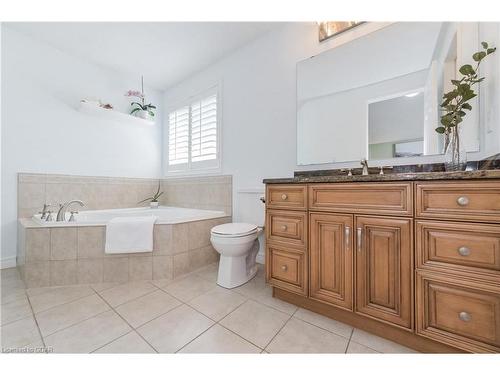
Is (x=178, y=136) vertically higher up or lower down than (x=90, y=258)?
higher up

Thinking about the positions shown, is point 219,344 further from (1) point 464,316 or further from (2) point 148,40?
(2) point 148,40

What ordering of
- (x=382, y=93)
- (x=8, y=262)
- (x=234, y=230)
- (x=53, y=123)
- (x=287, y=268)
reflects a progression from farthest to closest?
(x=53, y=123) → (x=8, y=262) → (x=234, y=230) → (x=382, y=93) → (x=287, y=268)

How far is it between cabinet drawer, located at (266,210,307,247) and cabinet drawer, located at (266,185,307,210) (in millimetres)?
46

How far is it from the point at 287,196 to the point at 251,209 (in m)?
0.94

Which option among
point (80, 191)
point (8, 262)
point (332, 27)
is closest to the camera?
point (332, 27)

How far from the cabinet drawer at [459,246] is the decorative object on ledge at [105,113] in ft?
10.6

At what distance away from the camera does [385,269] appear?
106cm

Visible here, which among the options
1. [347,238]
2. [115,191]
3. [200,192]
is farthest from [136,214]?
[347,238]

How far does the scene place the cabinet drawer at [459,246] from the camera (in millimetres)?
819

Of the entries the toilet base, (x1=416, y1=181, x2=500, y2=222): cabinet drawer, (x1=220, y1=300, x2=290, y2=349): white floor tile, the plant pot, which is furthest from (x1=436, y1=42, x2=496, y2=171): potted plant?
the plant pot

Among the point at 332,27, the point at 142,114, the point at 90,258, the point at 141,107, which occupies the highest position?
the point at 332,27

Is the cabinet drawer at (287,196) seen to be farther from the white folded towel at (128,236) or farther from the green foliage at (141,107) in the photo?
the green foliage at (141,107)
